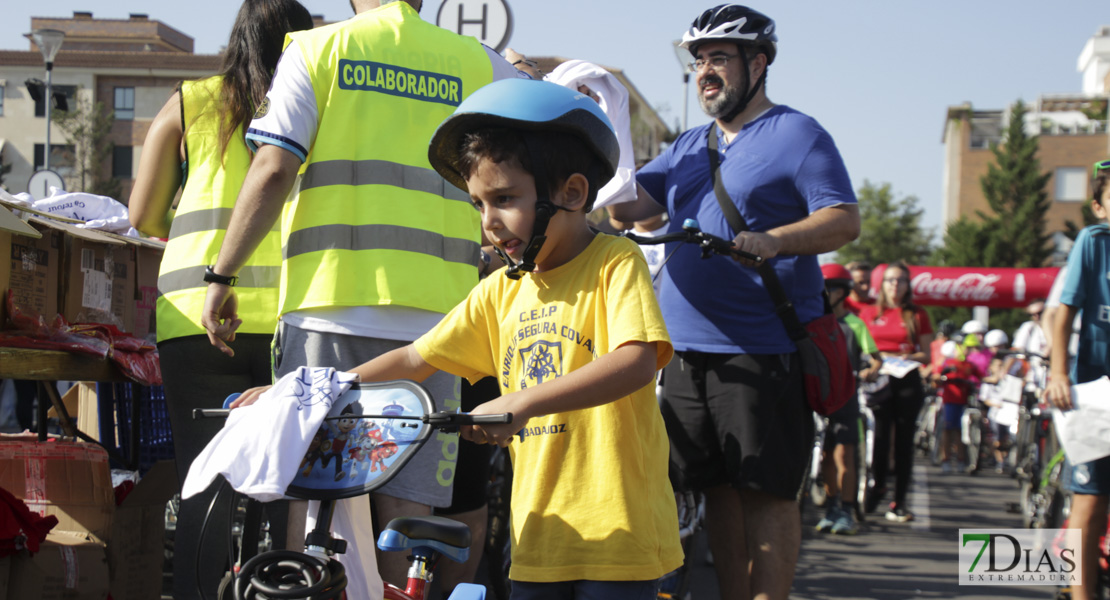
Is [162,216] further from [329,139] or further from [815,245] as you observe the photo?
[815,245]

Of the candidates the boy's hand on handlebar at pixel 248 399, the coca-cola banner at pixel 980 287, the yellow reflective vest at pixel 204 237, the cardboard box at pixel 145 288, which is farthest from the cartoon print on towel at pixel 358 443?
the coca-cola banner at pixel 980 287

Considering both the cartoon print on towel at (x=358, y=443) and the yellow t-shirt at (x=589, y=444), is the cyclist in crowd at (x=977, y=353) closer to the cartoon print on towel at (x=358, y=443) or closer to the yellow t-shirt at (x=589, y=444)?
the yellow t-shirt at (x=589, y=444)

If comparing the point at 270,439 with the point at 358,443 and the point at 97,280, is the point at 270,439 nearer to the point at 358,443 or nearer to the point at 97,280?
the point at 358,443

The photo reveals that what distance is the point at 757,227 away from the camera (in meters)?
4.06

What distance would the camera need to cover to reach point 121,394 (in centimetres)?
525

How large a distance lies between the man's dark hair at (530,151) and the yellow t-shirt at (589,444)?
22 centimetres

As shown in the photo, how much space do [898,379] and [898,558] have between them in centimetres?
248

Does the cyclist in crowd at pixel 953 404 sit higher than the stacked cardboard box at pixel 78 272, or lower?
lower

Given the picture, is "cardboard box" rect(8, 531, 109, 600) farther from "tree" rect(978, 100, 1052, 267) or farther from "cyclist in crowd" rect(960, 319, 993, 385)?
"tree" rect(978, 100, 1052, 267)

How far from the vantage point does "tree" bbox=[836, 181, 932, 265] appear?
6662 centimetres

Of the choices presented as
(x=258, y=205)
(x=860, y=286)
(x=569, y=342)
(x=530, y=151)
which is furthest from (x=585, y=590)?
(x=860, y=286)

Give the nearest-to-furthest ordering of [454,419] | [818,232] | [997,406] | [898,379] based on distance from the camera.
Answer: [454,419] → [818,232] → [898,379] → [997,406]

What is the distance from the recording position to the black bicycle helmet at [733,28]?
4098mm

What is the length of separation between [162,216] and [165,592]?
7.89 feet
